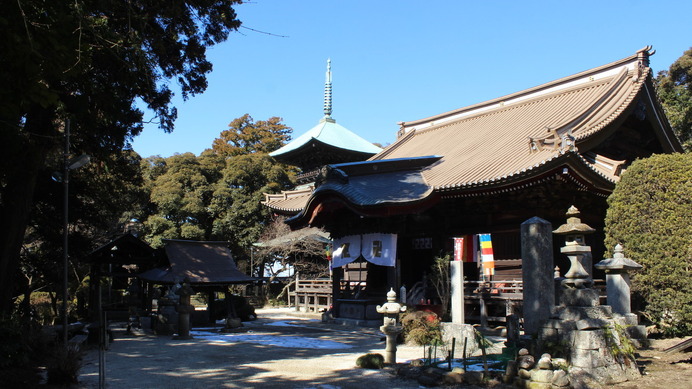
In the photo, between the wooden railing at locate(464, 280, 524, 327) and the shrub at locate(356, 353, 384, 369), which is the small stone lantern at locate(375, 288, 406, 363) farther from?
the wooden railing at locate(464, 280, 524, 327)

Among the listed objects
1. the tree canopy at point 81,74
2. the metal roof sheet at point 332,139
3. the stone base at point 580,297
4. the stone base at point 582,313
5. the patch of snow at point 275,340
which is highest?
the metal roof sheet at point 332,139

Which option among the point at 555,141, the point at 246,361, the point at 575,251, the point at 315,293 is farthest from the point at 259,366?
the point at 315,293

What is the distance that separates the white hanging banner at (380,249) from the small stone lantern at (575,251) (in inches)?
307

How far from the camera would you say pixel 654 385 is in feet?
23.7

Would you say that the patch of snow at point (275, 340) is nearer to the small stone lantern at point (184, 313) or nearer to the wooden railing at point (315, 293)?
the small stone lantern at point (184, 313)

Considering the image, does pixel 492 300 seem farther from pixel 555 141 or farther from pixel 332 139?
pixel 332 139

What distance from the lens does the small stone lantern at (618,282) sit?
11.3 metres

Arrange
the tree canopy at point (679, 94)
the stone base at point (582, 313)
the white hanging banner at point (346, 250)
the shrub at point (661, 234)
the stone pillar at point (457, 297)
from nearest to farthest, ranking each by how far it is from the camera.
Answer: the stone base at point (582, 313) → the stone pillar at point (457, 297) → the shrub at point (661, 234) → the white hanging banner at point (346, 250) → the tree canopy at point (679, 94)

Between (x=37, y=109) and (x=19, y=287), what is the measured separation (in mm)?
6178

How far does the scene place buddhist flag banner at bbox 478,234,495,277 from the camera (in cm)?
1430

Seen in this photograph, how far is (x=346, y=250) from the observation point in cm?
1783

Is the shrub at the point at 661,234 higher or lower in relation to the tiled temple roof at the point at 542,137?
lower

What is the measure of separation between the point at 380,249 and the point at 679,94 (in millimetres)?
18687

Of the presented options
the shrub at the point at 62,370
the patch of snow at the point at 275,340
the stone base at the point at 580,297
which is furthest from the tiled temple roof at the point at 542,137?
the shrub at the point at 62,370
